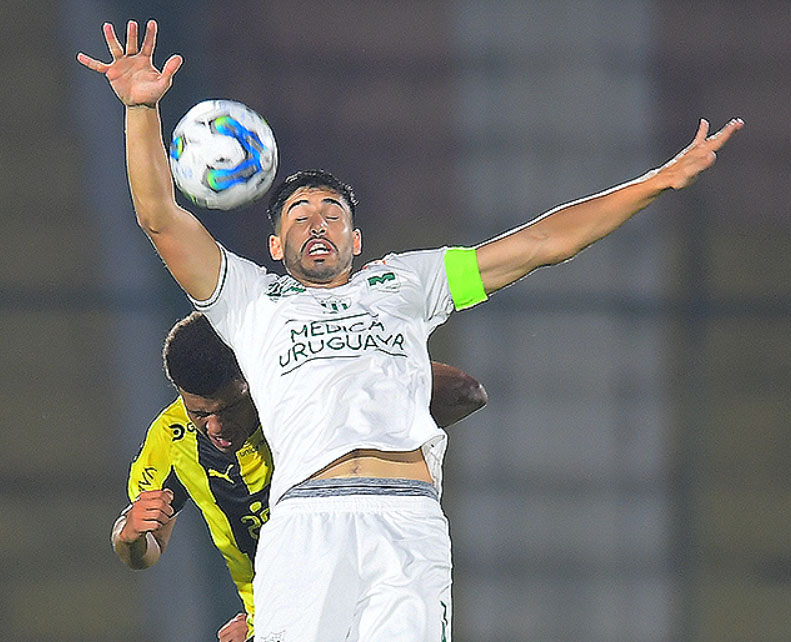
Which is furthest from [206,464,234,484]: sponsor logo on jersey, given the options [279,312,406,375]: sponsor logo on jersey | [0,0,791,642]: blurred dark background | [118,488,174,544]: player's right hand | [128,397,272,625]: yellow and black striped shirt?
[0,0,791,642]: blurred dark background

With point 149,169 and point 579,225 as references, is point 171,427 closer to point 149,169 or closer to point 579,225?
point 149,169

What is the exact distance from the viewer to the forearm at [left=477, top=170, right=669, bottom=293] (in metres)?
2.31

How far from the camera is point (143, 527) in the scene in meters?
2.29

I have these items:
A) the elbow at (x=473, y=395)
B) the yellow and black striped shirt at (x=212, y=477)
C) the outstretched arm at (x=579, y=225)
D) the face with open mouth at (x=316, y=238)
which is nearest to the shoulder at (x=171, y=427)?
the yellow and black striped shirt at (x=212, y=477)

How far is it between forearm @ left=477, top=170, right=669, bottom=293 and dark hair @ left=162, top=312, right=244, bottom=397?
52 cm

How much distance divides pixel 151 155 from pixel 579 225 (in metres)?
0.77

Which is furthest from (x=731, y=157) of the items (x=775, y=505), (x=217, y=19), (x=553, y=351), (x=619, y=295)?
(x=217, y=19)

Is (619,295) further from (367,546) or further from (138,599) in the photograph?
(367,546)

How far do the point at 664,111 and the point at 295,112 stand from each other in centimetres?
122

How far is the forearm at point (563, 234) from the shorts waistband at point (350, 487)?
1.42 feet

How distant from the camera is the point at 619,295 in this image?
425 cm

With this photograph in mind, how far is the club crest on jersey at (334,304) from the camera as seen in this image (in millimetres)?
2250

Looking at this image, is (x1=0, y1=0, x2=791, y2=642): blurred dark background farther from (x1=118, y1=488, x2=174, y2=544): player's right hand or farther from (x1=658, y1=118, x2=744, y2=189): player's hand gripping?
(x1=658, y1=118, x2=744, y2=189): player's hand gripping

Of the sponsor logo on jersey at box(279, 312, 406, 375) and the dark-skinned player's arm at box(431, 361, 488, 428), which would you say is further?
the dark-skinned player's arm at box(431, 361, 488, 428)
